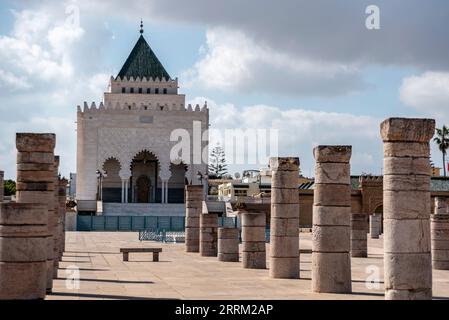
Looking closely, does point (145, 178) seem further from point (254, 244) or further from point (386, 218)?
point (386, 218)

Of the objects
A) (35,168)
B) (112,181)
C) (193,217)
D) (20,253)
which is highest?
(112,181)

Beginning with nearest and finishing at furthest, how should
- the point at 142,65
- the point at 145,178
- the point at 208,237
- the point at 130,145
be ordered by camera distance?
the point at 208,237, the point at 130,145, the point at 145,178, the point at 142,65

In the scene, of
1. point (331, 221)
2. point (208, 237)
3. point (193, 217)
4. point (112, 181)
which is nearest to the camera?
point (331, 221)

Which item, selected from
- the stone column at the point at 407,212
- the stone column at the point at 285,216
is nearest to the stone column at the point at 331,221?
the stone column at the point at 407,212

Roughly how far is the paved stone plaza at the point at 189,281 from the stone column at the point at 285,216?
0.35m

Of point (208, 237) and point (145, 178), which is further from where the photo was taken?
point (145, 178)

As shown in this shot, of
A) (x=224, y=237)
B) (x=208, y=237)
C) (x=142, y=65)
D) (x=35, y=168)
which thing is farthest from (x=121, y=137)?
(x=35, y=168)

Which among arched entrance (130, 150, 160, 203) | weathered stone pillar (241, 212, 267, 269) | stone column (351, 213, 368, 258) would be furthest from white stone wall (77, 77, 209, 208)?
weathered stone pillar (241, 212, 267, 269)

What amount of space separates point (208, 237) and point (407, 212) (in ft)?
41.2

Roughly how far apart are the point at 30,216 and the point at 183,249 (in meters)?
15.4

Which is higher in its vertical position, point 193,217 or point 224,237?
point 193,217

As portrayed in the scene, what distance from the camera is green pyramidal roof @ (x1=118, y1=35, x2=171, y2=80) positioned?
5531 cm

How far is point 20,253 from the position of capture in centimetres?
869

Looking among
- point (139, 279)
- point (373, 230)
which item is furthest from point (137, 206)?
point (139, 279)
